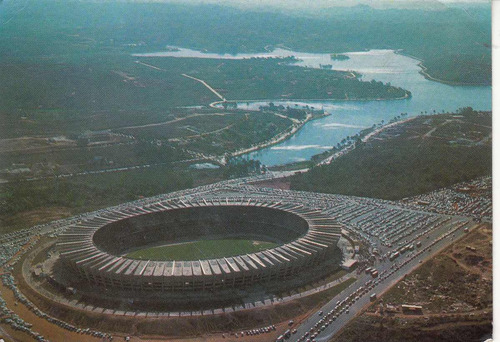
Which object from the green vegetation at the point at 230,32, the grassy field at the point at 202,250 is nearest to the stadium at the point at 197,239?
the grassy field at the point at 202,250

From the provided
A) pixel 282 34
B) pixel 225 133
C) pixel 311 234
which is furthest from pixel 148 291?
pixel 282 34

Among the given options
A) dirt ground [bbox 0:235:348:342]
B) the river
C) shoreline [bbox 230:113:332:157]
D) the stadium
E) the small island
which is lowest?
dirt ground [bbox 0:235:348:342]

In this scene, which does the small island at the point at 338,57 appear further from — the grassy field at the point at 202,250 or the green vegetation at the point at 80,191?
the grassy field at the point at 202,250

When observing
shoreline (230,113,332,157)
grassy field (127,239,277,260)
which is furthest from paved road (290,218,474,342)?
shoreline (230,113,332,157)

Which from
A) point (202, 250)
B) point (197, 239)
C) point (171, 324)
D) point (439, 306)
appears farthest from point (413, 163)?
point (171, 324)

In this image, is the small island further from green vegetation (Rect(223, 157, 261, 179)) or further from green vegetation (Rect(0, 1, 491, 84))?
green vegetation (Rect(223, 157, 261, 179))

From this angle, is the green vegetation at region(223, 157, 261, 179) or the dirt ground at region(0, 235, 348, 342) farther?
the green vegetation at region(223, 157, 261, 179)
